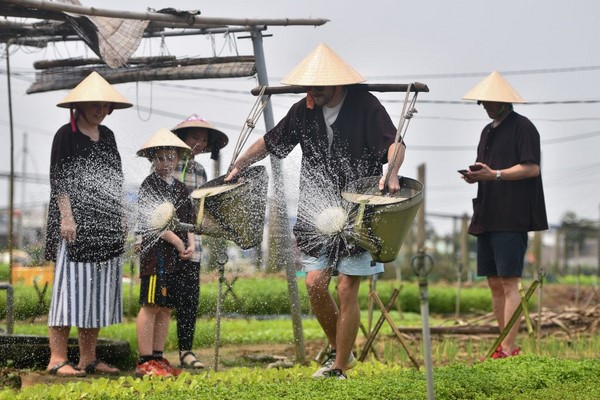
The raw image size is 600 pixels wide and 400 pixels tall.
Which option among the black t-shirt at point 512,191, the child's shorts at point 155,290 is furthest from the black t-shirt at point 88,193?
the black t-shirt at point 512,191

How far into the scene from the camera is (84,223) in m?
7.20

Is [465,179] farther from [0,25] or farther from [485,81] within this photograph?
[0,25]

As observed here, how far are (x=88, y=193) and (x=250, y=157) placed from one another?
1.25 m

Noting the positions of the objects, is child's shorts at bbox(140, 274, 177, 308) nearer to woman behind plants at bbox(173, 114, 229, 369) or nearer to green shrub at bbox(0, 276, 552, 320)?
woman behind plants at bbox(173, 114, 229, 369)

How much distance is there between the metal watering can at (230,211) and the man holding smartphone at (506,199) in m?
1.83

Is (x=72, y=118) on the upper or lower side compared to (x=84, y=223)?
upper

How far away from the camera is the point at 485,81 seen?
8109mm

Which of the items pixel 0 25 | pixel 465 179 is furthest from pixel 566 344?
pixel 0 25

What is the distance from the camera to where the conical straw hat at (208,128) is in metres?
8.08

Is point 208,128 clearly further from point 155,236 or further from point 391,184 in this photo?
point 391,184

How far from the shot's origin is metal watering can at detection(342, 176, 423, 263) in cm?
584

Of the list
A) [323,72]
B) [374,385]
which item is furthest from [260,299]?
[374,385]

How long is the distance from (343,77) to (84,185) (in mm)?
2050

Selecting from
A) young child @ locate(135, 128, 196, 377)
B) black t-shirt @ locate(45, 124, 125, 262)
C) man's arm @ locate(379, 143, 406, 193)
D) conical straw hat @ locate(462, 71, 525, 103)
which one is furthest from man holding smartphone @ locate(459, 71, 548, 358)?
black t-shirt @ locate(45, 124, 125, 262)
